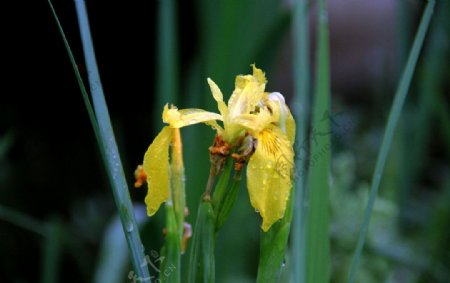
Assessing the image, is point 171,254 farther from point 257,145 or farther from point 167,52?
point 167,52

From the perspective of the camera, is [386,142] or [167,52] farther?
[167,52]

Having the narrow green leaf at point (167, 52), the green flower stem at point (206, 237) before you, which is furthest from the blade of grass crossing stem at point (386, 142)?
the narrow green leaf at point (167, 52)

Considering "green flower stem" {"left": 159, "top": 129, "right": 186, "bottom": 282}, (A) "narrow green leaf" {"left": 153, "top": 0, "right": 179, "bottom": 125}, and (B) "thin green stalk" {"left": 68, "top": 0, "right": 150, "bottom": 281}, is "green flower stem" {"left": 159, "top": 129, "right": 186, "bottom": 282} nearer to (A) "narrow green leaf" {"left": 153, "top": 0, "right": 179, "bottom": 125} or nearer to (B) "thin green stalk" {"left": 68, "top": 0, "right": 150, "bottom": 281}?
(B) "thin green stalk" {"left": 68, "top": 0, "right": 150, "bottom": 281}

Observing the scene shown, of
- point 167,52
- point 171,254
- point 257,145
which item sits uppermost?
point 167,52

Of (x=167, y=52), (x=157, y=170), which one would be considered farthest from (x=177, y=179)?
(x=167, y=52)

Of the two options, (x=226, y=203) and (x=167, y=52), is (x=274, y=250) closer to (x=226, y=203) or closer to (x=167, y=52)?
(x=226, y=203)

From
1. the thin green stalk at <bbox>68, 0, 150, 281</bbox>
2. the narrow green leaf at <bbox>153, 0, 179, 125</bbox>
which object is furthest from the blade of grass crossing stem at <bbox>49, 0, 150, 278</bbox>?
the narrow green leaf at <bbox>153, 0, 179, 125</bbox>

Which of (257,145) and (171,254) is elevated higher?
(257,145)

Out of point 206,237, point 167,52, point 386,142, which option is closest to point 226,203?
point 206,237
